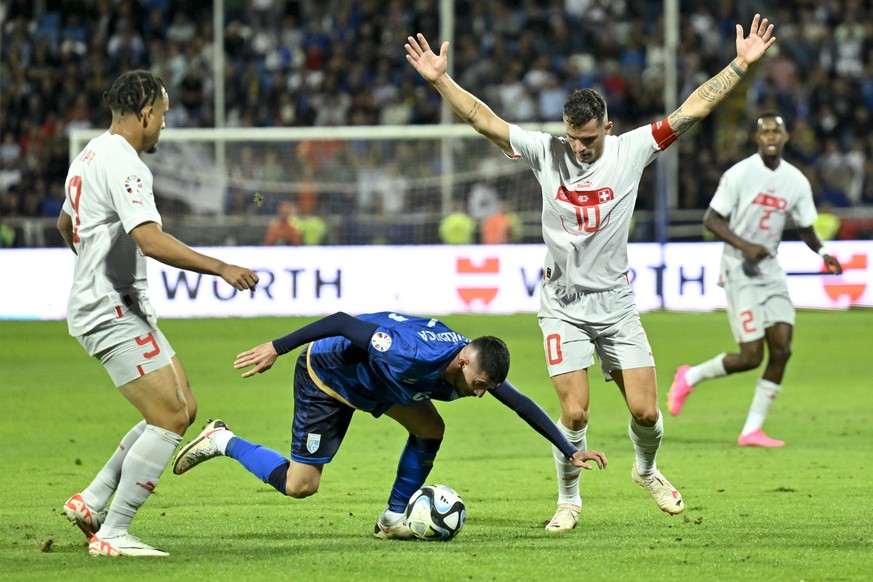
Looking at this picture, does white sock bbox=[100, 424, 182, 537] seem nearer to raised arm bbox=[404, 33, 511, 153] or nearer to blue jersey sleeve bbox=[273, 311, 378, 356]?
blue jersey sleeve bbox=[273, 311, 378, 356]

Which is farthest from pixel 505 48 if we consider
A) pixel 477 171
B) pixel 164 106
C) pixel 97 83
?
pixel 164 106

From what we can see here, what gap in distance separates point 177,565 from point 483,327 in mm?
12584

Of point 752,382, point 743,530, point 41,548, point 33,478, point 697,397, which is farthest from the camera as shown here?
point 752,382

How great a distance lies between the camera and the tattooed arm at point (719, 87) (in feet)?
24.7

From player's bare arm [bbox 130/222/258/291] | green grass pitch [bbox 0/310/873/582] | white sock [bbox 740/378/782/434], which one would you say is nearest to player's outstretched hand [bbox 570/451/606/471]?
green grass pitch [bbox 0/310/873/582]

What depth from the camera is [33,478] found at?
30.3 feet

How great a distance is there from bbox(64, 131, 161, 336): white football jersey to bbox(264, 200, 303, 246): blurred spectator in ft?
48.9

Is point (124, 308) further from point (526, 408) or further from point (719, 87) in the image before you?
point (719, 87)

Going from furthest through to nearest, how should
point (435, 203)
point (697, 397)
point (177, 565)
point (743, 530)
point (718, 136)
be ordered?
point (718, 136) → point (435, 203) → point (697, 397) → point (743, 530) → point (177, 565)

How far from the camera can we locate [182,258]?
6.01 m

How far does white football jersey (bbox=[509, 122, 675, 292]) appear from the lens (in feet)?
24.5

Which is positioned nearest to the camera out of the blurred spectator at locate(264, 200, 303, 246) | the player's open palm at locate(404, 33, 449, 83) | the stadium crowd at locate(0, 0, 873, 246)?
the player's open palm at locate(404, 33, 449, 83)

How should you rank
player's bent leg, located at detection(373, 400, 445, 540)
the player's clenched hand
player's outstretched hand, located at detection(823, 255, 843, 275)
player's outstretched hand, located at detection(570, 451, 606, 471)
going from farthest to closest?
player's outstretched hand, located at detection(823, 255, 843, 275)
player's bent leg, located at detection(373, 400, 445, 540)
player's outstretched hand, located at detection(570, 451, 606, 471)
the player's clenched hand

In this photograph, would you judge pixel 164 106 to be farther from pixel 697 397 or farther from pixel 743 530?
pixel 697 397
